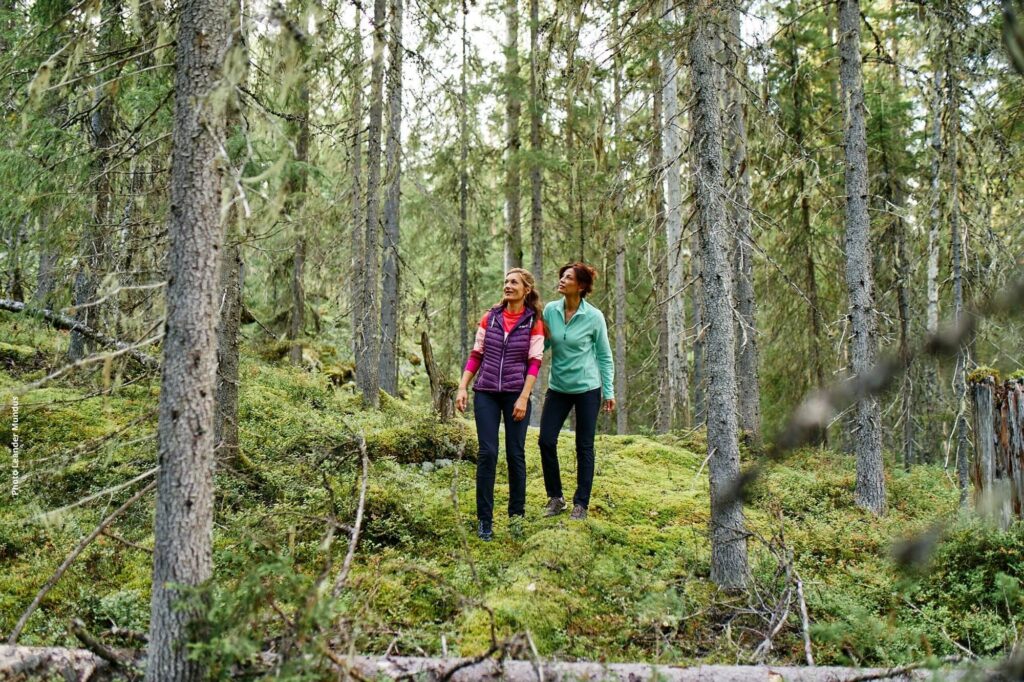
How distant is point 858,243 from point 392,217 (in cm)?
839

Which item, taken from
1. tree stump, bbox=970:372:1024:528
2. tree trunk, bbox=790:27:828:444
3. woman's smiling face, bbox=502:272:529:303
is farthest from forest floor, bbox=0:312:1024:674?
tree trunk, bbox=790:27:828:444

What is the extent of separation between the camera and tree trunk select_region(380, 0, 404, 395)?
364 inches

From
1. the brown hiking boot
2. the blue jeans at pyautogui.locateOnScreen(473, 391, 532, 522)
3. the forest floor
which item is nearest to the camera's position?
the forest floor

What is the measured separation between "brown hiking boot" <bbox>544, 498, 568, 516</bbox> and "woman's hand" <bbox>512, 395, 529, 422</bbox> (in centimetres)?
111

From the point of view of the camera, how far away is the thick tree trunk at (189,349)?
2.94m

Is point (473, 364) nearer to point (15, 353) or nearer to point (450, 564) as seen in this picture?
point (450, 564)

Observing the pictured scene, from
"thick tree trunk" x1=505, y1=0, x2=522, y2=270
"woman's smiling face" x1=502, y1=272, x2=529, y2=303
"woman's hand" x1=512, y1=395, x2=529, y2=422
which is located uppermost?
"thick tree trunk" x1=505, y1=0, x2=522, y2=270

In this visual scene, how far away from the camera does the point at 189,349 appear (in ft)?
9.89

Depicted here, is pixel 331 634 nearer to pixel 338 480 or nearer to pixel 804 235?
pixel 338 480

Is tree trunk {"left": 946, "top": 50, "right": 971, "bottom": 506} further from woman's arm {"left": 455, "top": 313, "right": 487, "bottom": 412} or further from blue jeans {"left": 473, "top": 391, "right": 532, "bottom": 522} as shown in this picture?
woman's arm {"left": 455, "top": 313, "right": 487, "bottom": 412}

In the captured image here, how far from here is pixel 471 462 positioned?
798cm

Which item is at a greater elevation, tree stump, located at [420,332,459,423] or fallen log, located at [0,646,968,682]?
tree stump, located at [420,332,459,423]

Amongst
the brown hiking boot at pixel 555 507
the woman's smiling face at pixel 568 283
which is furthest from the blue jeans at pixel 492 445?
the woman's smiling face at pixel 568 283

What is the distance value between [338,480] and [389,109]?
22.0 ft
